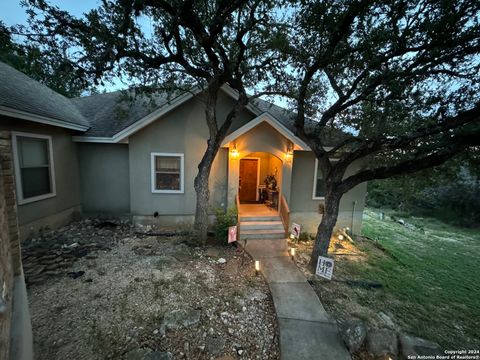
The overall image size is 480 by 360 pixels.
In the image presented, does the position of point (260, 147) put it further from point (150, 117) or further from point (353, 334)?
point (353, 334)

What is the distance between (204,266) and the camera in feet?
17.6

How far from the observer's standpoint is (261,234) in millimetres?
7160

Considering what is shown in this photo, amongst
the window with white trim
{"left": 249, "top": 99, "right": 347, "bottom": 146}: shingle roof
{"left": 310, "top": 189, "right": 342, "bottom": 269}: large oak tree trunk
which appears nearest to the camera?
{"left": 310, "top": 189, "right": 342, "bottom": 269}: large oak tree trunk

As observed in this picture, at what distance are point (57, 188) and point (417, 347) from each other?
1043 centimetres

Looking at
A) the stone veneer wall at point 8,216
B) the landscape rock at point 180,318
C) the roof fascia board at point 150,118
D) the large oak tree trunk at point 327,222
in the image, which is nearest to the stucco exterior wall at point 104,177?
the roof fascia board at point 150,118

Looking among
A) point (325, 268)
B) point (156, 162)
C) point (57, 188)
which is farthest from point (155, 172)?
point (325, 268)

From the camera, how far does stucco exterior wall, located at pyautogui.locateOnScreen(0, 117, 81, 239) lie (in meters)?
A: 6.08

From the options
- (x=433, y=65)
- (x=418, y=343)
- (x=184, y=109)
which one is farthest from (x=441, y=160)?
(x=184, y=109)

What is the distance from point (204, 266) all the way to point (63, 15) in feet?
22.9

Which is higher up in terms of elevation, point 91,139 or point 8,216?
point 91,139

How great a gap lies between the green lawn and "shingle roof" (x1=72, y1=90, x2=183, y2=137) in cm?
856

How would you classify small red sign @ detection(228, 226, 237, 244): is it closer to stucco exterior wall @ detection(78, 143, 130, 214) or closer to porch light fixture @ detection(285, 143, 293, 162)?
porch light fixture @ detection(285, 143, 293, 162)

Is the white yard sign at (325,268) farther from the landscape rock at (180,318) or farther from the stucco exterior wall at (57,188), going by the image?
the stucco exterior wall at (57,188)

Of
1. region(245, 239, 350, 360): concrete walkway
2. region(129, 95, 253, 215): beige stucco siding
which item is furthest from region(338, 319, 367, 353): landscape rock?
region(129, 95, 253, 215): beige stucco siding
